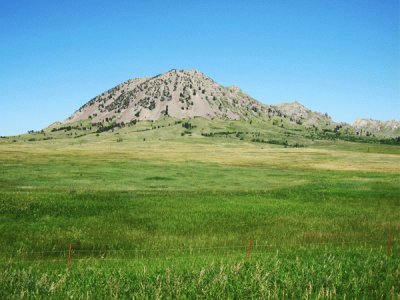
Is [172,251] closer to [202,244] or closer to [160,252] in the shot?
[160,252]

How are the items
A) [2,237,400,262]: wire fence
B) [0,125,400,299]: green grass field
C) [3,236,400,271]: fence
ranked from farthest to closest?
[3,236,400,271]: fence < [2,237,400,262]: wire fence < [0,125,400,299]: green grass field

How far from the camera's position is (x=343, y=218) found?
3300 cm

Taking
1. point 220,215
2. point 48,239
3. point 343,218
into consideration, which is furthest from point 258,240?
point 48,239

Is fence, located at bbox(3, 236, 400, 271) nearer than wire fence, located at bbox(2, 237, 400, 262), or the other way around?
wire fence, located at bbox(2, 237, 400, 262)

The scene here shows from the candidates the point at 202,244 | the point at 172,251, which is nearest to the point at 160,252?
the point at 172,251

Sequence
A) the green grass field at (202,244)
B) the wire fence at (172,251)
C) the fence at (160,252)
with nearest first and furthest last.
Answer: the green grass field at (202,244) → the wire fence at (172,251) → the fence at (160,252)

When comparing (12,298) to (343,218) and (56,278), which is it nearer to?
(56,278)

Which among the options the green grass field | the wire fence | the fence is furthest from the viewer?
the fence

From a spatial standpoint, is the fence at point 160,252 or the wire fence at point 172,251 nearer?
the wire fence at point 172,251

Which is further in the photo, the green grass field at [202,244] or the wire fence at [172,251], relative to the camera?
the wire fence at [172,251]

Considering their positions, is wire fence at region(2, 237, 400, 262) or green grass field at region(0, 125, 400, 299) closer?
green grass field at region(0, 125, 400, 299)

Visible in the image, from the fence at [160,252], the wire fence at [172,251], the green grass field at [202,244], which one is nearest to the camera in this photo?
the green grass field at [202,244]

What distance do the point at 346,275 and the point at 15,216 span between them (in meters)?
24.5

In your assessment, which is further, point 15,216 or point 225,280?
point 15,216
